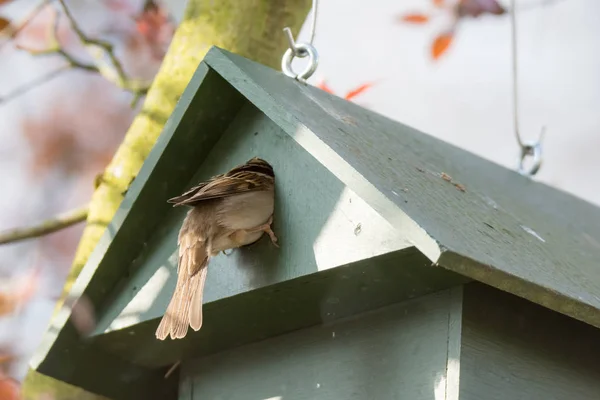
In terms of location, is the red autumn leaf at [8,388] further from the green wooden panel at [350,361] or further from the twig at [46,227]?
the green wooden panel at [350,361]

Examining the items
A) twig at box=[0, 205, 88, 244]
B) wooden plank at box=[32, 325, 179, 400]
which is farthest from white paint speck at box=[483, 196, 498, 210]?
twig at box=[0, 205, 88, 244]

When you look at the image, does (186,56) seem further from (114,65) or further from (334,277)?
(334,277)

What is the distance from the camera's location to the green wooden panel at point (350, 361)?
1545mm

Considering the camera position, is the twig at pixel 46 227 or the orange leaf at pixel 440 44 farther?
the orange leaf at pixel 440 44

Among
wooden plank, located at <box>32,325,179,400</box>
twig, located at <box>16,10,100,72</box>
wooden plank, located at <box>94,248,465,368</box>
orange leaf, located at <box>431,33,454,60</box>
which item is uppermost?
orange leaf, located at <box>431,33,454,60</box>

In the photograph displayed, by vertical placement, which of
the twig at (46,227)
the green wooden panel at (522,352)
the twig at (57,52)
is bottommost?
the green wooden panel at (522,352)

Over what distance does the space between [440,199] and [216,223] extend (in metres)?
0.40

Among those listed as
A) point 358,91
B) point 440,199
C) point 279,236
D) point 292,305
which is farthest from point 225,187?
point 358,91

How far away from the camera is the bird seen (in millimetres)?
1658

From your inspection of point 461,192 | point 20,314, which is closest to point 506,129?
point 20,314

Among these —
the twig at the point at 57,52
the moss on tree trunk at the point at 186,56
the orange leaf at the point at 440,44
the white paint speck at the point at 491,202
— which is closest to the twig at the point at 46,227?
the moss on tree trunk at the point at 186,56

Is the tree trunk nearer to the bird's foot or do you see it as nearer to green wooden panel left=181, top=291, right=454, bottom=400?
green wooden panel left=181, top=291, right=454, bottom=400

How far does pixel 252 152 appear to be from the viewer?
1838mm

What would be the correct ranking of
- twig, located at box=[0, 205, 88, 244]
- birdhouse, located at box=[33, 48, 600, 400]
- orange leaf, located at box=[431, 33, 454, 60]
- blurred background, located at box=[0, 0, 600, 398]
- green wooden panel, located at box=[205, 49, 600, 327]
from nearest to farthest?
green wooden panel, located at box=[205, 49, 600, 327], birdhouse, located at box=[33, 48, 600, 400], twig, located at box=[0, 205, 88, 244], blurred background, located at box=[0, 0, 600, 398], orange leaf, located at box=[431, 33, 454, 60]
